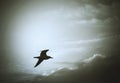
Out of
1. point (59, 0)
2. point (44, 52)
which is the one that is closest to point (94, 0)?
point (59, 0)

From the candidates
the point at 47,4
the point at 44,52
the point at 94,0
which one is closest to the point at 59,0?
the point at 47,4

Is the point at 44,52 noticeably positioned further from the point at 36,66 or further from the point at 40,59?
the point at 36,66

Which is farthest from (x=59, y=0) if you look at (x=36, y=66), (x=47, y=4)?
(x=36, y=66)

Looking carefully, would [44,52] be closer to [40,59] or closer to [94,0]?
[40,59]

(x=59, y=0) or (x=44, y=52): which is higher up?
(x=59, y=0)

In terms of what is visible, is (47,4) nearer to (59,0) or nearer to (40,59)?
(59,0)

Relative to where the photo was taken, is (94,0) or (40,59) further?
(94,0)

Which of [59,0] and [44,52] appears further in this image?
[59,0]

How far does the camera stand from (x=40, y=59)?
12117 mm

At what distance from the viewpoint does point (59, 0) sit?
12.8 m

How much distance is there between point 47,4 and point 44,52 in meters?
2.95

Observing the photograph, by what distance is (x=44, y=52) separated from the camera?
11.8 meters

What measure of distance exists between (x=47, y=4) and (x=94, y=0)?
9.11ft

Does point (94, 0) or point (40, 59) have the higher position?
point (94, 0)
